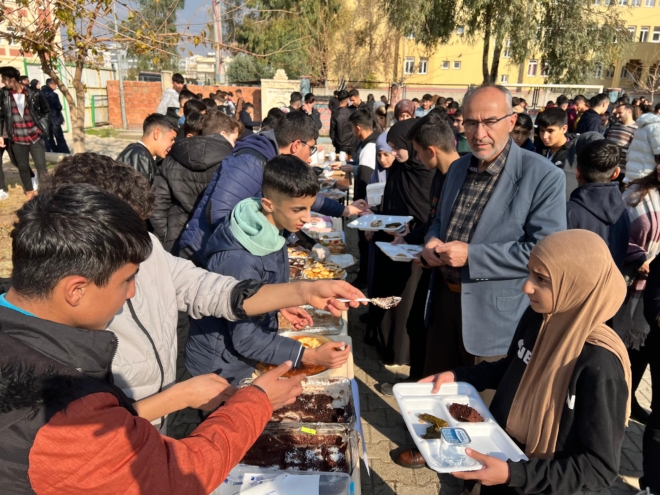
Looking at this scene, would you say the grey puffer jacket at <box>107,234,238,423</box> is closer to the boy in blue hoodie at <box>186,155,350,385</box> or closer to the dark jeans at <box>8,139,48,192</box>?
the boy in blue hoodie at <box>186,155,350,385</box>

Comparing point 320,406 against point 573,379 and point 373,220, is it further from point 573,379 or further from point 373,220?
point 373,220

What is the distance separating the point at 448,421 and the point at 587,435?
49cm

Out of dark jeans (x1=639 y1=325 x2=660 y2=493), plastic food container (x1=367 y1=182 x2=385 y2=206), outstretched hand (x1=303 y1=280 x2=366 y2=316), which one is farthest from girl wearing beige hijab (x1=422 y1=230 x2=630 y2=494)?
plastic food container (x1=367 y1=182 x2=385 y2=206)

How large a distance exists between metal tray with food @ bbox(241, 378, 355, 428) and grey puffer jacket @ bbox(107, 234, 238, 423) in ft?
1.50

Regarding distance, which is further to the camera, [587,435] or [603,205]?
[603,205]

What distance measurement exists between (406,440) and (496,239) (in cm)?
164

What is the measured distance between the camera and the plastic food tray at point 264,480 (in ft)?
5.08

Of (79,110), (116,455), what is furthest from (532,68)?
(116,455)

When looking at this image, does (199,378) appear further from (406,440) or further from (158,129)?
(158,129)

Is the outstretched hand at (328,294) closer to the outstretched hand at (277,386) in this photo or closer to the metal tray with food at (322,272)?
the outstretched hand at (277,386)

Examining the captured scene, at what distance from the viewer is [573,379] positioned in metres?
1.45

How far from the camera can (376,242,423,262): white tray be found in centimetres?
295

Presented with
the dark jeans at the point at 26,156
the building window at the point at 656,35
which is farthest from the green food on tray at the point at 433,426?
the building window at the point at 656,35

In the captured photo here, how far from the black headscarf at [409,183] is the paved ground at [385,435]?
1324 millimetres
